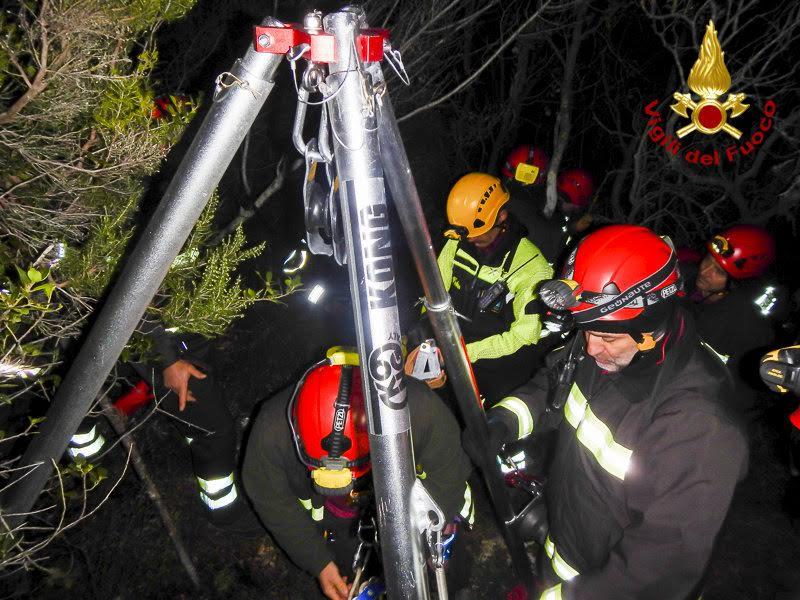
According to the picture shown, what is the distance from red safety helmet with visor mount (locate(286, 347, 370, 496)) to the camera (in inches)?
101

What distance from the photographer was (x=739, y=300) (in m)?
4.31

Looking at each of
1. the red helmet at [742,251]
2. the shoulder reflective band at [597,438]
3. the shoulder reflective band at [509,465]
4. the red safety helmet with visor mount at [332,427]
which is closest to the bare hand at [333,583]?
the red safety helmet with visor mount at [332,427]

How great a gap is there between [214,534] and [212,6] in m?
8.22

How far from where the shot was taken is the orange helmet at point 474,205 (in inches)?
174

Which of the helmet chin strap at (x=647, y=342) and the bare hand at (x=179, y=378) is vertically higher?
the helmet chin strap at (x=647, y=342)

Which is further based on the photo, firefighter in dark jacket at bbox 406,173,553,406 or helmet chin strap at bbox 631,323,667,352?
firefighter in dark jacket at bbox 406,173,553,406

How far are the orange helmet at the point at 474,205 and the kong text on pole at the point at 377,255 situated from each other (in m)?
3.06

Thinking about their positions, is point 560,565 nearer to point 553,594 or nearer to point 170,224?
point 553,594

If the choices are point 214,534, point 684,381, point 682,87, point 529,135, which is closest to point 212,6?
point 682,87

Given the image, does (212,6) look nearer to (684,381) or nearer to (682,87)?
(682,87)

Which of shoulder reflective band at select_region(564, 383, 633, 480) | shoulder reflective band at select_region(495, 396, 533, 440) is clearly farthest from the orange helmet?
shoulder reflective band at select_region(564, 383, 633, 480)

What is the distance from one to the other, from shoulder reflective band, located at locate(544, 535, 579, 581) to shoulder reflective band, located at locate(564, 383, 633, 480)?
2.19 ft

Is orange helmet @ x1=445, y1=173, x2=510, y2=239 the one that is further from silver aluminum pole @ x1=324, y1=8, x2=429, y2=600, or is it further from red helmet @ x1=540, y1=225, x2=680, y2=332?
silver aluminum pole @ x1=324, y1=8, x2=429, y2=600

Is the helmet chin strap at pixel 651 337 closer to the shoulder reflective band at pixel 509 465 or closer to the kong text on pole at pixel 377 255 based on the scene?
the shoulder reflective band at pixel 509 465
